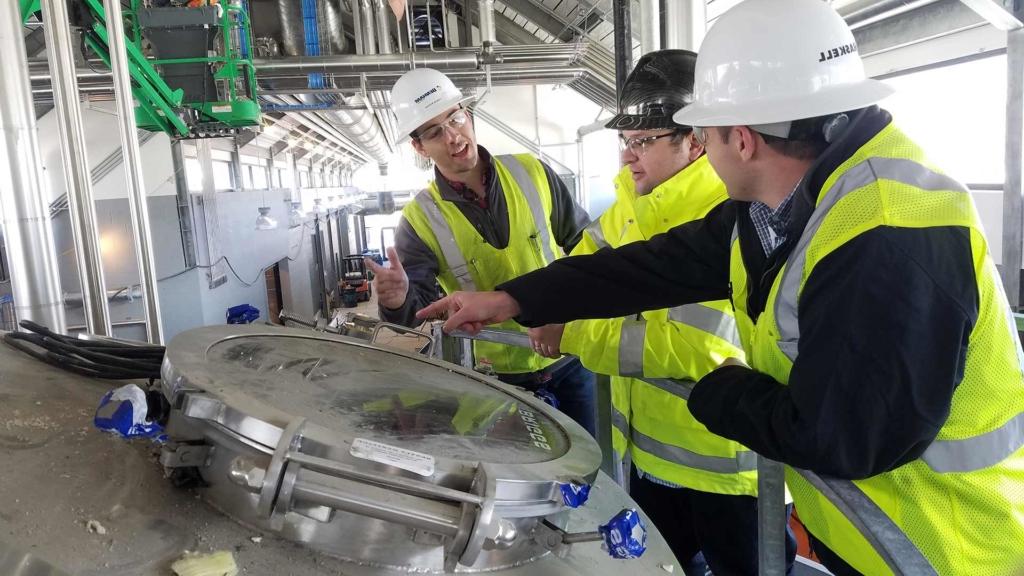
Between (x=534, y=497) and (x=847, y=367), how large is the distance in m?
0.42

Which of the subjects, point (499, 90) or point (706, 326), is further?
point (499, 90)

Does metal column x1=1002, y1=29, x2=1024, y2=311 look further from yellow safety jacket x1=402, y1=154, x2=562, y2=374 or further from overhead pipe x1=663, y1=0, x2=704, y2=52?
yellow safety jacket x1=402, y1=154, x2=562, y2=374

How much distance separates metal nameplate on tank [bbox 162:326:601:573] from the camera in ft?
2.35

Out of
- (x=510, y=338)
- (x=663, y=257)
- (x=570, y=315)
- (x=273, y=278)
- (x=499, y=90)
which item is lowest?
(x=273, y=278)

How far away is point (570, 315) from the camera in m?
1.54

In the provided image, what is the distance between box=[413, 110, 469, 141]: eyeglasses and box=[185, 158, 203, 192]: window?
4006mm

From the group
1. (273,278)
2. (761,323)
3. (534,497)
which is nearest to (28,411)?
(534,497)

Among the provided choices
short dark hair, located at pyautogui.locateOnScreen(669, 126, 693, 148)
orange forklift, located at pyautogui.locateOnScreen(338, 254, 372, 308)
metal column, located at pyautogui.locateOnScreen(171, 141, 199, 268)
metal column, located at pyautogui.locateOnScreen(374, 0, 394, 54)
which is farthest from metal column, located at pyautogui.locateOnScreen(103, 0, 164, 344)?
orange forklift, located at pyautogui.locateOnScreen(338, 254, 372, 308)

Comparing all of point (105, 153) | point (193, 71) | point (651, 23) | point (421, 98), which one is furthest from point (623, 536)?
point (105, 153)

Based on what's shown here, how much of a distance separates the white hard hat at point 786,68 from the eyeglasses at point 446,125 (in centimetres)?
126

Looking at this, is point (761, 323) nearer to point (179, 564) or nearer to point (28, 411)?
point (179, 564)

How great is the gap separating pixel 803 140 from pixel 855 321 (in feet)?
1.09

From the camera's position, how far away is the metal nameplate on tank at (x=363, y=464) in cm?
72

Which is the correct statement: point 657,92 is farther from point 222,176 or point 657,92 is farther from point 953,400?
point 222,176
